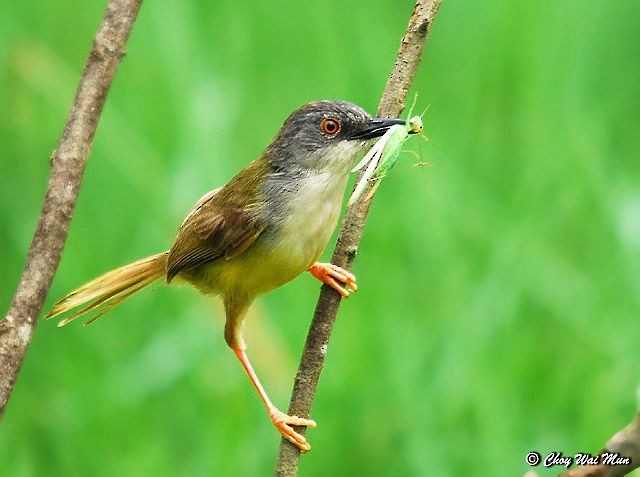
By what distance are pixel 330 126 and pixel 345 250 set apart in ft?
3.16

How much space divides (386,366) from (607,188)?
1362mm

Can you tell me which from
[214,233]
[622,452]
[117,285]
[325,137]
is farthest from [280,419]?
[622,452]

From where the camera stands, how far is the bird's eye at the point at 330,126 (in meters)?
4.29

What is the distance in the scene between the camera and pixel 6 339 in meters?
2.66

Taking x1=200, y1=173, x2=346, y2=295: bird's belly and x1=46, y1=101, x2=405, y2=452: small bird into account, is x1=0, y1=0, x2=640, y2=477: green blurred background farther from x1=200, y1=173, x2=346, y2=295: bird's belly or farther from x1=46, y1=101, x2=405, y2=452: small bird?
x1=200, y1=173, x2=346, y2=295: bird's belly

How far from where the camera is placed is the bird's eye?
14.1 ft

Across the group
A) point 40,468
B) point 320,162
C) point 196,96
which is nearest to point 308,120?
point 320,162

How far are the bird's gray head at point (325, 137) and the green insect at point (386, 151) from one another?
174mm

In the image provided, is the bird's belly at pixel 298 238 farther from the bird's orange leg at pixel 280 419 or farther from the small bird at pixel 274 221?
the bird's orange leg at pixel 280 419

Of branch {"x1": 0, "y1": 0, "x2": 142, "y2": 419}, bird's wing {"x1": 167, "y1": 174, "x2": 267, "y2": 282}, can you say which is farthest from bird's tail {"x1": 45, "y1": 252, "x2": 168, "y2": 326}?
branch {"x1": 0, "y1": 0, "x2": 142, "y2": 419}

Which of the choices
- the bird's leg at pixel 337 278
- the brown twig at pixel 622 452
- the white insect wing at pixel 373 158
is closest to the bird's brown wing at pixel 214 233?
the bird's leg at pixel 337 278

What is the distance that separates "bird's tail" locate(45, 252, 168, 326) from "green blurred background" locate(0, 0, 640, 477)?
58cm

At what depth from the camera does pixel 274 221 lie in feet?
14.3

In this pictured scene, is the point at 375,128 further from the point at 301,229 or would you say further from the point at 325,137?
the point at 301,229
